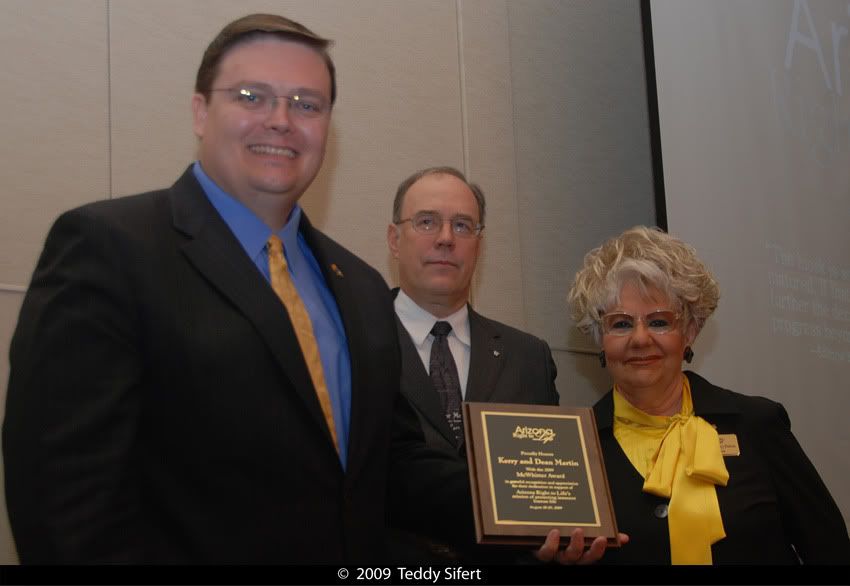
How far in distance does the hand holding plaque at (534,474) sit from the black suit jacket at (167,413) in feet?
1.14

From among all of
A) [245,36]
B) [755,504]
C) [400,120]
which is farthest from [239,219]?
[400,120]

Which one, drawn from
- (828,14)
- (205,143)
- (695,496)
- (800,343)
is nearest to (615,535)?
(695,496)

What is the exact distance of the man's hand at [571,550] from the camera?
220 centimetres

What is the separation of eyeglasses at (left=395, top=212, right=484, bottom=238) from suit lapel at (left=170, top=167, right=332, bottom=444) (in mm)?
1641

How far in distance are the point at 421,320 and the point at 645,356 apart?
721 millimetres

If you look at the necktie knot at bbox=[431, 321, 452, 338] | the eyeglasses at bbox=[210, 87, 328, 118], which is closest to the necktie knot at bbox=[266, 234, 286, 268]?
the eyeglasses at bbox=[210, 87, 328, 118]

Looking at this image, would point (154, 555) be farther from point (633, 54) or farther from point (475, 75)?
point (633, 54)

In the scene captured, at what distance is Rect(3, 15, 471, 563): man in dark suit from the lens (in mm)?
1619

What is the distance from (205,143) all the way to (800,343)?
405 centimetres

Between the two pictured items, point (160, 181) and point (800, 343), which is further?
point (800, 343)

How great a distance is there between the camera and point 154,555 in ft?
5.50

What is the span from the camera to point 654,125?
496cm

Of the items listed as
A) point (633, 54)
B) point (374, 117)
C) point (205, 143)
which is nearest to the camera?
point (205, 143)

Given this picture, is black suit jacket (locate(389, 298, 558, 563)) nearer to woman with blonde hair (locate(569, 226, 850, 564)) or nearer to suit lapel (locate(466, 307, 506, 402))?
suit lapel (locate(466, 307, 506, 402))
